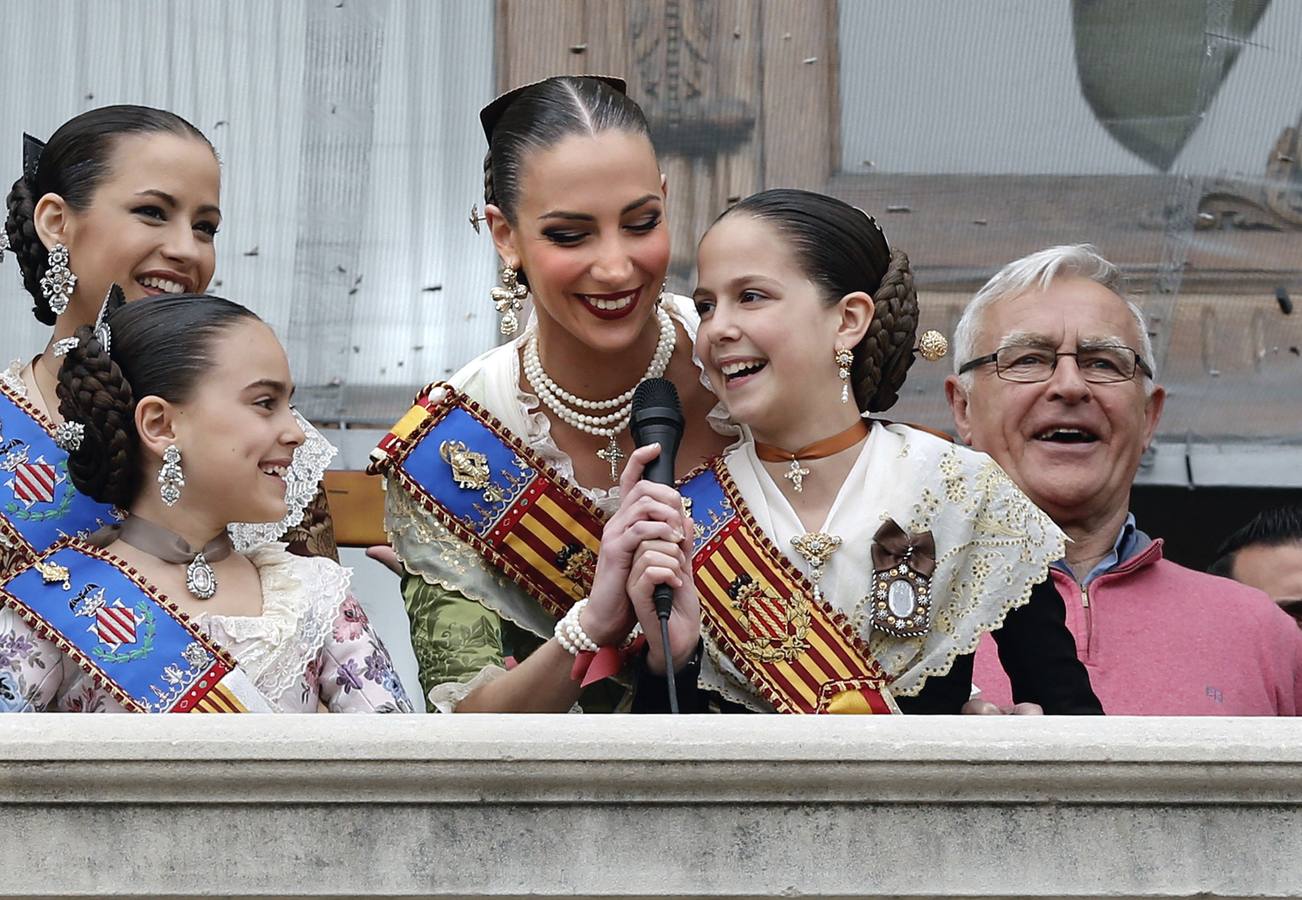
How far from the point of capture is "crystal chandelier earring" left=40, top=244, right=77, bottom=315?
3496 mm

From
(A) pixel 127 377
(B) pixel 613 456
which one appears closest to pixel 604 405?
(B) pixel 613 456

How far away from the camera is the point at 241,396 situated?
312cm

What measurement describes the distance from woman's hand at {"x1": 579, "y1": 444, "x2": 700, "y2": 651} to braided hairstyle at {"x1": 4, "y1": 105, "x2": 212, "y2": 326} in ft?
3.63

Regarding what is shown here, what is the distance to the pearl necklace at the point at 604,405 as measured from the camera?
326cm

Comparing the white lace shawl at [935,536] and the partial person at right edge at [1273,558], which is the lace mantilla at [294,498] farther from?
the partial person at right edge at [1273,558]

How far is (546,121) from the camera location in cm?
318

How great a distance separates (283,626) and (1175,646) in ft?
4.54

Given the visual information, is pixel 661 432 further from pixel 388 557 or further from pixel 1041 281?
pixel 1041 281

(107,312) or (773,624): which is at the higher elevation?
(107,312)

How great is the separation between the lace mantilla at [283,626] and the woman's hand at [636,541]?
1.34ft

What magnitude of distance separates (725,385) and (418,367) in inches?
83.1

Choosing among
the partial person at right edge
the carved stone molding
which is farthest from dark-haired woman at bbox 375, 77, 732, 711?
the carved stone molding

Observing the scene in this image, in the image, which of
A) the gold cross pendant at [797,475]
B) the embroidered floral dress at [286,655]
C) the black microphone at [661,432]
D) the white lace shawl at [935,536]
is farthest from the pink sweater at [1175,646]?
the embroidered floral dress at [286,655]

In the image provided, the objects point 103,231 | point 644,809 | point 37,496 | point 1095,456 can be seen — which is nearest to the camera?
point 644,809
